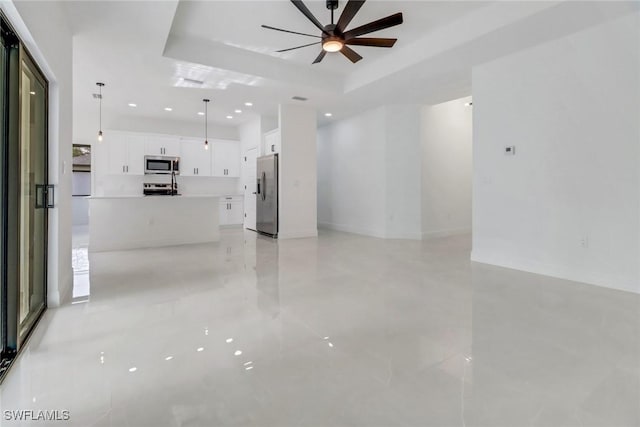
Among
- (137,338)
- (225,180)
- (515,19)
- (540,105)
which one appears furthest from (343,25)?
(225,180)

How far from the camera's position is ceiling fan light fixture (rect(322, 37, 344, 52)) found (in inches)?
138

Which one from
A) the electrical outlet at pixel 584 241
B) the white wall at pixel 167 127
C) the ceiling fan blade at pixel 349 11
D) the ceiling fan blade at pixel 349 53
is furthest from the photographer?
the white wall at pixel 167 127

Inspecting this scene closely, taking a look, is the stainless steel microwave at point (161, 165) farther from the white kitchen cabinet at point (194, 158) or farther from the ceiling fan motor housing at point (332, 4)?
the ceiling fan motor housing at point (332, 4)

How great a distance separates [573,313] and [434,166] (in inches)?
182

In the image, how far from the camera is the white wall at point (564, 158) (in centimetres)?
331

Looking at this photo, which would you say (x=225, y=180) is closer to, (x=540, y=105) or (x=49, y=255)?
(x=49, y=255)

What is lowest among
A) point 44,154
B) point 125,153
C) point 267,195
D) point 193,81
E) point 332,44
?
point 267,195

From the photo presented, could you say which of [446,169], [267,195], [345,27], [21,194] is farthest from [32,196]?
[446,169]

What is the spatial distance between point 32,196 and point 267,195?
4.72 meters

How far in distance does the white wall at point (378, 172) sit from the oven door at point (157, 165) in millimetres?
4099

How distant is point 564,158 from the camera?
3.76 m

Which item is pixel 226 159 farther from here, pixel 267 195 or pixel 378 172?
pixel 378 172

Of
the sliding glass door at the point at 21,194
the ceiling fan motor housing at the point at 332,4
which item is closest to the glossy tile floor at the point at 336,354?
the sliding glass door at the point at 21,194

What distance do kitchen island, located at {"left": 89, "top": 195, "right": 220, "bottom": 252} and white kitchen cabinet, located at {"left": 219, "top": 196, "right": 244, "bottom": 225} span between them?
2220mm
